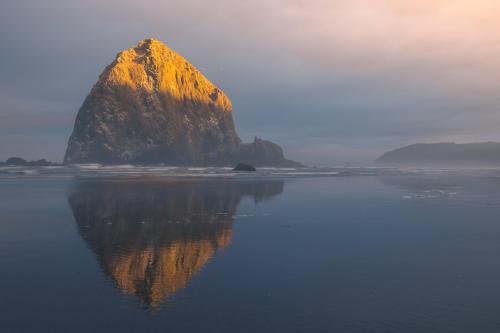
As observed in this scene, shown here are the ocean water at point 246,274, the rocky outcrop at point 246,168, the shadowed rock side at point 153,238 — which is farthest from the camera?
the rocky outcrop at point 246,168

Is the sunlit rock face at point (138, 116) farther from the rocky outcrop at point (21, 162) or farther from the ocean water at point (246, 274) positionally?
the ocean water at point (246, 274)

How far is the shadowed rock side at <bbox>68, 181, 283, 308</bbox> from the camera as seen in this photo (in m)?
11.5

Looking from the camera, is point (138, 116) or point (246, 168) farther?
point (138, 116)

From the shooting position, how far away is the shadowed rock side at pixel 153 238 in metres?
11.5

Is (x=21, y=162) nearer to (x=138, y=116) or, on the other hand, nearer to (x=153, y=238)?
(x=138, y=116)

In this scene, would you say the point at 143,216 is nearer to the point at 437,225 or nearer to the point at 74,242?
the point at 74,242

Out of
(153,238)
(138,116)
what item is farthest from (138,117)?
(153,238)

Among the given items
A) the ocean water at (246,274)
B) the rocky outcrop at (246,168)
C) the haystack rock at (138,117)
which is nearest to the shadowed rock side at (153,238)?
the ocean water at (246,274)

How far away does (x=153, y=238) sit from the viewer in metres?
17.4

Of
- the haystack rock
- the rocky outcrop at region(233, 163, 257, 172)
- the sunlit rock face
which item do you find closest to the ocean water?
the rocky outcrop at region(233, 163, 257, 172)

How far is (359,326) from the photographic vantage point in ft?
28.5

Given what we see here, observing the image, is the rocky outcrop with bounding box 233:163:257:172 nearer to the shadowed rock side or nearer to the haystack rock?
the haystack rock

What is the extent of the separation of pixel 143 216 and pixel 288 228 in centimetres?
962

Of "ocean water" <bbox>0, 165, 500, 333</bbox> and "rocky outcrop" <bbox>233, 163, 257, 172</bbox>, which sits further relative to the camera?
"rocky outcrop" <bbox>233, 163, 257, 172</bbox>
